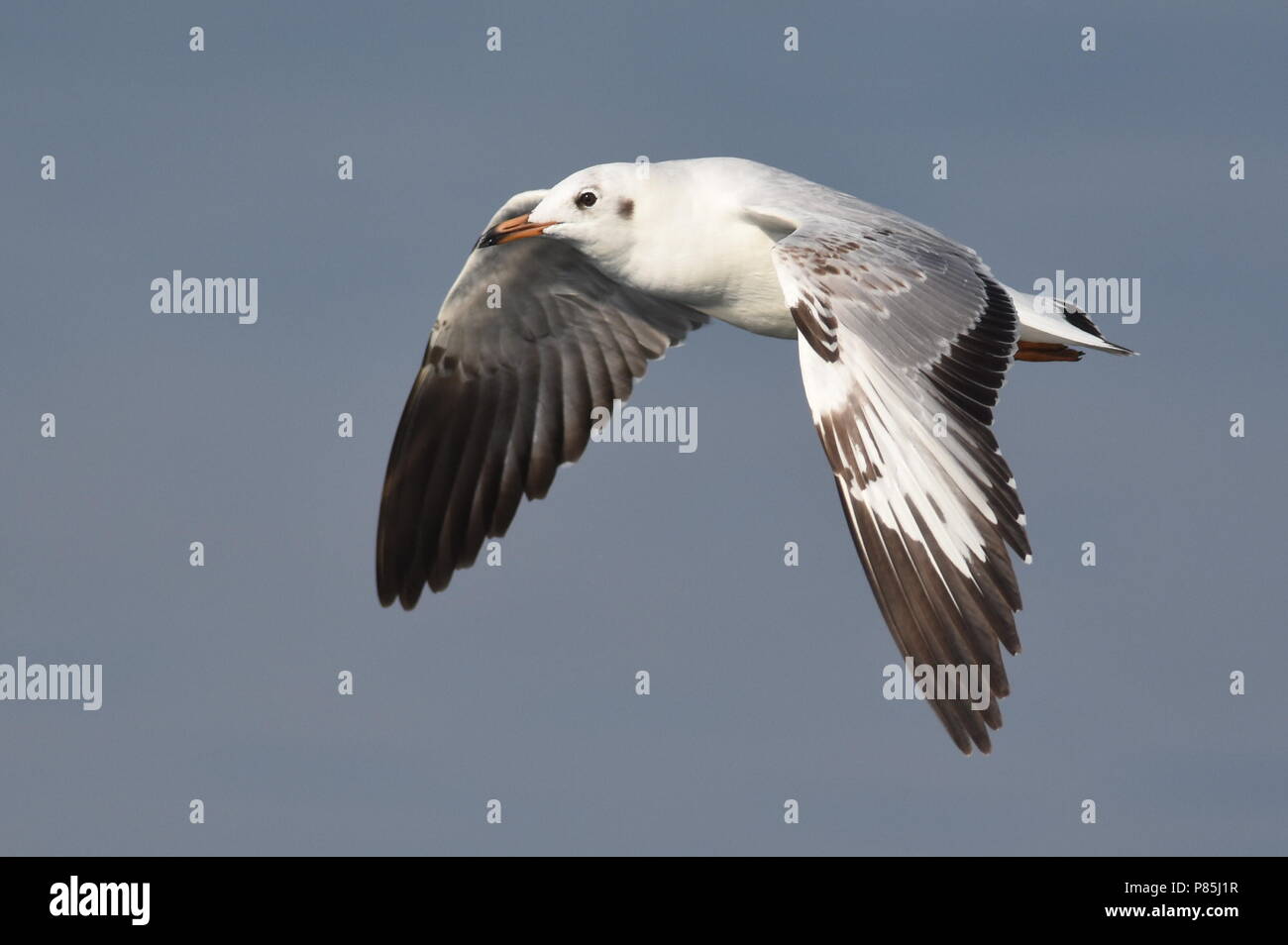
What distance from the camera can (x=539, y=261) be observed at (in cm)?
1664

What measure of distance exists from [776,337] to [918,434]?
3361 mm

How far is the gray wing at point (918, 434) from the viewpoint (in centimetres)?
1188

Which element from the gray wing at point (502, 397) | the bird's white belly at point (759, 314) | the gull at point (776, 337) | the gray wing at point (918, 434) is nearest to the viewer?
the gray wing at point (918, 434)

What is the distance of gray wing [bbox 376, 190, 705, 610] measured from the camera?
17.1 meters

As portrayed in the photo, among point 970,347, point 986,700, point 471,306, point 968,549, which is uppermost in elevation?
point 471,306

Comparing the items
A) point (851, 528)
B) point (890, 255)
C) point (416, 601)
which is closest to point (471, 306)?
point (416, 601)

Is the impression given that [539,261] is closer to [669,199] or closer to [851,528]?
[669,199]

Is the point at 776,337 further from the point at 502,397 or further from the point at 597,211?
Answer: the point at 502,397

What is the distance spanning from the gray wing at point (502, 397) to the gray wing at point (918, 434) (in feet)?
12.1

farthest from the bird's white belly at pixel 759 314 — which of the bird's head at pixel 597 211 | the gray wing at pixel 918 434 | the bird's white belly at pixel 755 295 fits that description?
the gray wing at pixel 918 434

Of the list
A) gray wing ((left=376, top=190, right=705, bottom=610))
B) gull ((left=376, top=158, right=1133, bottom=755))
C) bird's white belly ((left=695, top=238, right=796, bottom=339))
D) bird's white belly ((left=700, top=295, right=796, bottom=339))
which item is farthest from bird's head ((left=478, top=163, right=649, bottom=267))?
gray wing ((left=376, top=190, right=705, bottom=610))

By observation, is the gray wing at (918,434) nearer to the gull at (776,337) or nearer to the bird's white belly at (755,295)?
the gull at (776,337)

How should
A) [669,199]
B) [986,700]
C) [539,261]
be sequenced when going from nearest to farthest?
1. [986,700]
2. [669,199]
3. [539,261]

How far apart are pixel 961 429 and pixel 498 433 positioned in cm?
579
